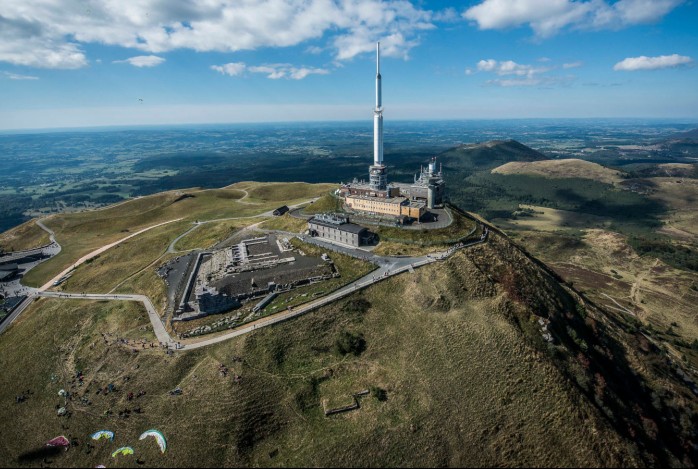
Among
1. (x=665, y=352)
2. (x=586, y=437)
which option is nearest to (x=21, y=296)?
(x=586, y=437)

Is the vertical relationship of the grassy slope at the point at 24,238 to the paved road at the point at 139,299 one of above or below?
below

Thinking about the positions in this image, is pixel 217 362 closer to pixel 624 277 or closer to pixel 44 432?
pixel 44 432

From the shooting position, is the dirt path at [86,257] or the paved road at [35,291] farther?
the dirt path at [86,257]

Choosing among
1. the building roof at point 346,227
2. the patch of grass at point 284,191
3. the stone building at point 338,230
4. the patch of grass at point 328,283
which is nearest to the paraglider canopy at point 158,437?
the patch of grass at point 328,283

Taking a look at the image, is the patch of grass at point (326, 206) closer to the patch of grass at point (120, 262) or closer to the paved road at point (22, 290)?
the patch of grass at point (120, 262)

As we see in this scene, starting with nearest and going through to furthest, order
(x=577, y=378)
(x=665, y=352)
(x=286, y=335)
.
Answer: (x=577, y=378), (x=286, y=335), (x=665, y=352)

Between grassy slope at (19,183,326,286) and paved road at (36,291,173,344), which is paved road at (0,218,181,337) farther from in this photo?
grassy slope at (19,183,326,286)
